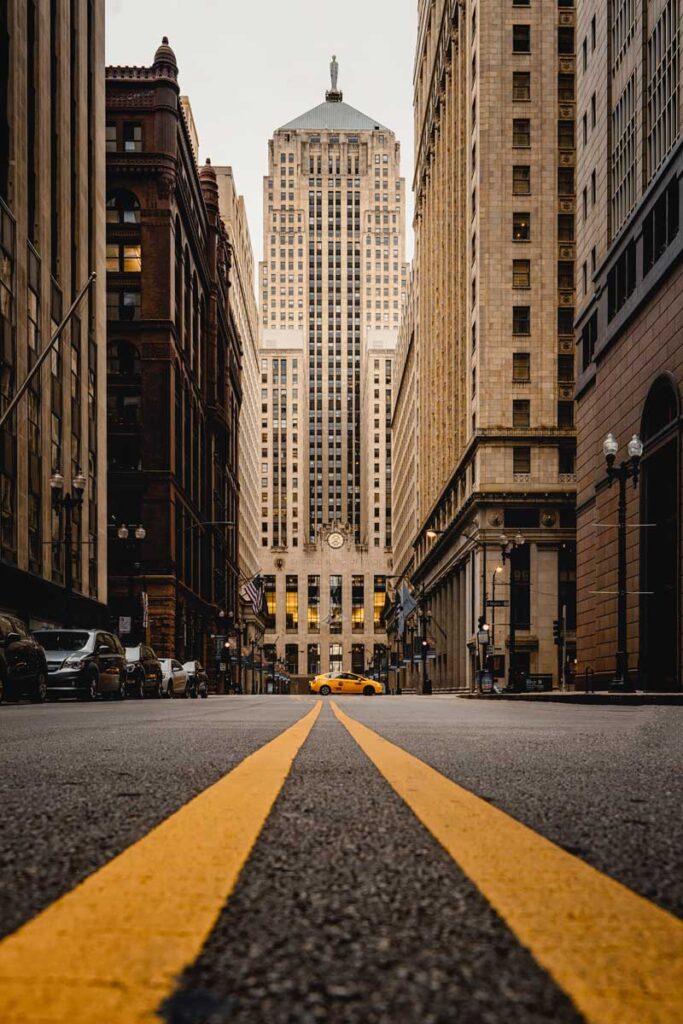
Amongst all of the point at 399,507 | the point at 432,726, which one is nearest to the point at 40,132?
the point at 432,726

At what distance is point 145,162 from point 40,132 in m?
21.3

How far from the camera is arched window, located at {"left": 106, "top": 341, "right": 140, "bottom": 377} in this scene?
A: 5719 centimetres

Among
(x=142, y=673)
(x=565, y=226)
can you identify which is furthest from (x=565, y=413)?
(x=142, y=673)

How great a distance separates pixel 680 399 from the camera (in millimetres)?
35000

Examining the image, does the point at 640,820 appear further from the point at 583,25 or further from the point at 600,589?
the point at 583,25

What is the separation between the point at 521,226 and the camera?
216 ft

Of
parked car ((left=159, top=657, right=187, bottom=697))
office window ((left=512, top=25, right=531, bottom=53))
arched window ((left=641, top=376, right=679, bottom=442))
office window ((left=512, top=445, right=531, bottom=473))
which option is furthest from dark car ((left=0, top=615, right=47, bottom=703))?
office window ((left=512, top=25, right=531, bottom=53))

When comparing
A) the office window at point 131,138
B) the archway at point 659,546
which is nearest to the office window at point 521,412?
the archway at point 659,546

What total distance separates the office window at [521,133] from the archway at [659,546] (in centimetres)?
3308

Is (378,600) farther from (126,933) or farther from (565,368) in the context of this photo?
(126,933)

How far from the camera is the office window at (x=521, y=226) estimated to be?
65.4 meters

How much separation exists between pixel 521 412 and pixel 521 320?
229 inches

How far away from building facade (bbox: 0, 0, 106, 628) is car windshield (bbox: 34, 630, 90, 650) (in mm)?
7685

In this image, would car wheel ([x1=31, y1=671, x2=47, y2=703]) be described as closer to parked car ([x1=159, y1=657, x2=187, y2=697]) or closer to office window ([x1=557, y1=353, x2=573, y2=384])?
parked car ([x1=159, y1=657, x2=187, y2=697])
